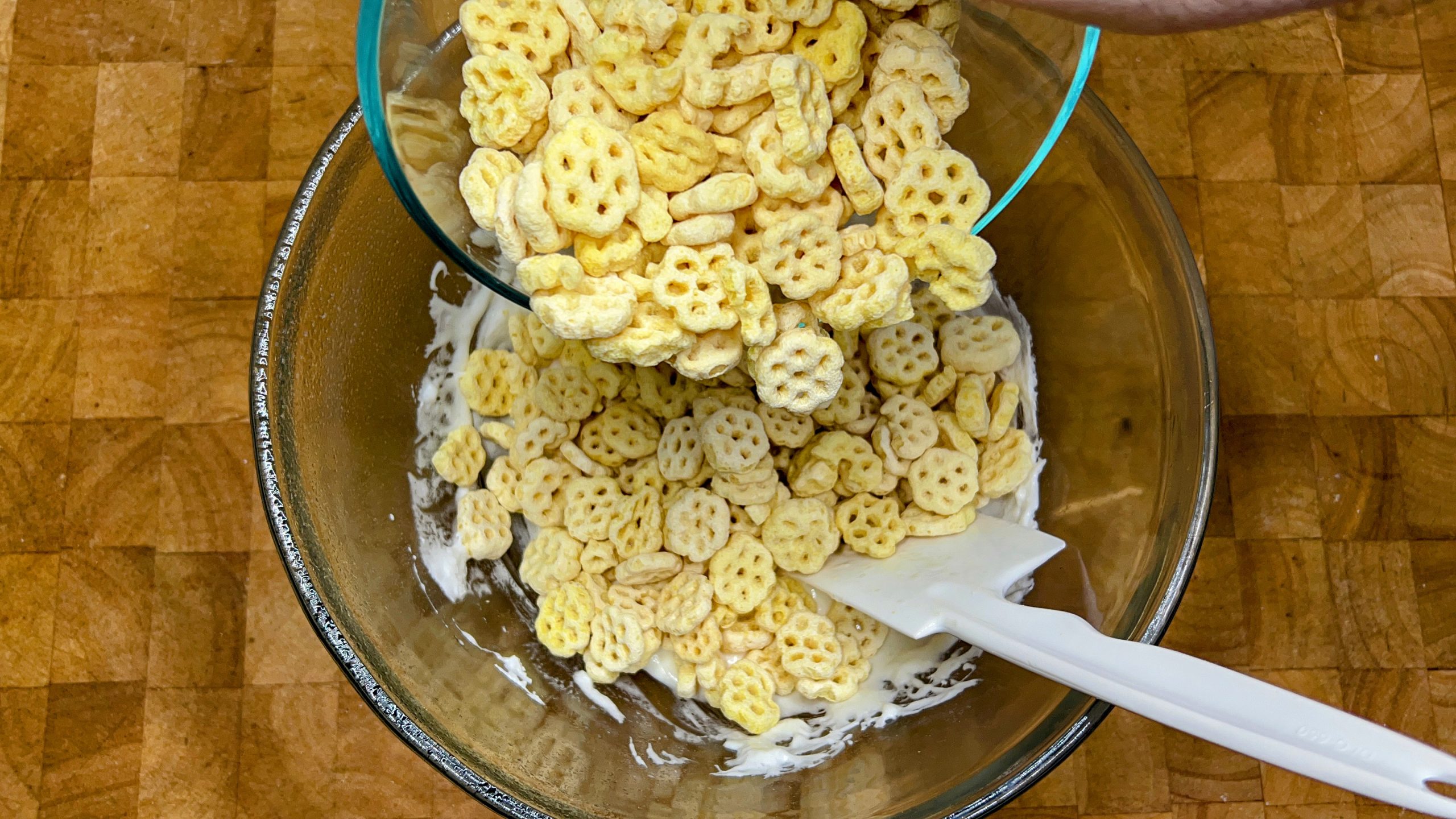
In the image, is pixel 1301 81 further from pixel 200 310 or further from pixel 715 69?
pixel 200 310

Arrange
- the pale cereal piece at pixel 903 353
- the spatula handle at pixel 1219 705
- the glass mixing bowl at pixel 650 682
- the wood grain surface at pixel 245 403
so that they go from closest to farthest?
the spatula handle at pixel 1219 705 < the glass mixing bowl at pixel 650 682 < the pale cereal piece at pixel 903 353 < the wood grain surface at pixel 245 403

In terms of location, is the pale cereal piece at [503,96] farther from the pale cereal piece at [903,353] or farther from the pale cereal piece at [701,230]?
the pale cereal piece at [903,353]

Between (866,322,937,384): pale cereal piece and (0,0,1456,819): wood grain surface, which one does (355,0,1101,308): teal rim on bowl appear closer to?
(866,322,937,384): pale cereal piece

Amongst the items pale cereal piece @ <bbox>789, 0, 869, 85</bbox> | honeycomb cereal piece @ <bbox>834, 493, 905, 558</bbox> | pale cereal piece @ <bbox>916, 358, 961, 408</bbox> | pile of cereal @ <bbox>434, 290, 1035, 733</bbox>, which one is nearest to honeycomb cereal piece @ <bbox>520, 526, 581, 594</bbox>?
pile of cereal @ <bbox>434, 290, 1035, 733</bbox>

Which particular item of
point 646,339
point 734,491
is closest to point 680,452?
point 734,491

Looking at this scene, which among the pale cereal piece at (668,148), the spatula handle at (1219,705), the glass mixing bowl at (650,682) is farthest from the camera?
the glass mixing bowl at (650,682)

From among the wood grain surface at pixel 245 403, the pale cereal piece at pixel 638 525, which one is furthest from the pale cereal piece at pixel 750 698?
the wood grain surface at pixel 245 403
